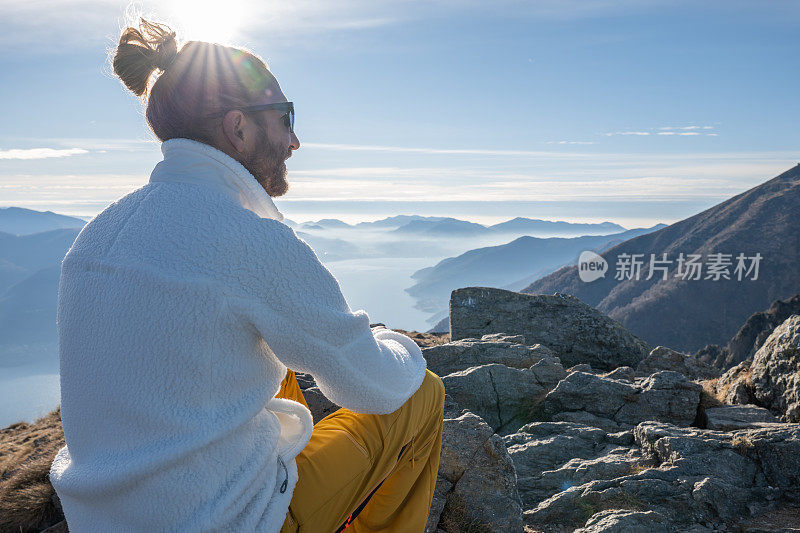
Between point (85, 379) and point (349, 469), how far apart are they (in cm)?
131

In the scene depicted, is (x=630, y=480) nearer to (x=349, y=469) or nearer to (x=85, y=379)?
(x=349, y=469)

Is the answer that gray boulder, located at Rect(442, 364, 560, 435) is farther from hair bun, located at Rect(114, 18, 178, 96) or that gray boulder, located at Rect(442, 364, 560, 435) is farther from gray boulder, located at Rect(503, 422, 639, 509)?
hair bun, located at Rect(114, 18, 178, 96)

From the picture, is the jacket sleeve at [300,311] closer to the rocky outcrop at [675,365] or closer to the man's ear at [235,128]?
the man's ear at [235,128]

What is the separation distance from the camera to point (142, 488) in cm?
219

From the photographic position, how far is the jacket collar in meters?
2.48

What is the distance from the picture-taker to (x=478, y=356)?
38.8ft

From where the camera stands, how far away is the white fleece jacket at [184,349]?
2129 mm

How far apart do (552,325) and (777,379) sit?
349 inches

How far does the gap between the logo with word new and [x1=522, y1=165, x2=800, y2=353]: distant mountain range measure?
81.9 inches

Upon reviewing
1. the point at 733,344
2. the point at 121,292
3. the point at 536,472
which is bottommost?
the point at 733,344

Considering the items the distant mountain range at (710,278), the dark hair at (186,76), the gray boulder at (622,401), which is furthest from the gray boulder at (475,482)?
the distant mountain range at (710,278)

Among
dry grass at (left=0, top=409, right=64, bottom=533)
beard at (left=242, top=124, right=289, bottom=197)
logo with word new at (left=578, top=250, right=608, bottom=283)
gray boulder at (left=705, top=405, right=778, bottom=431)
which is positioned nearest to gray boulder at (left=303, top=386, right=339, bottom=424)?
dry grass at (left=0, top=409, right=64, bottom=533)

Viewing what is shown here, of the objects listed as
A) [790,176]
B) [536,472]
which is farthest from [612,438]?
[790,176]

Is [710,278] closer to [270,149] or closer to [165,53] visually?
[270,149]
